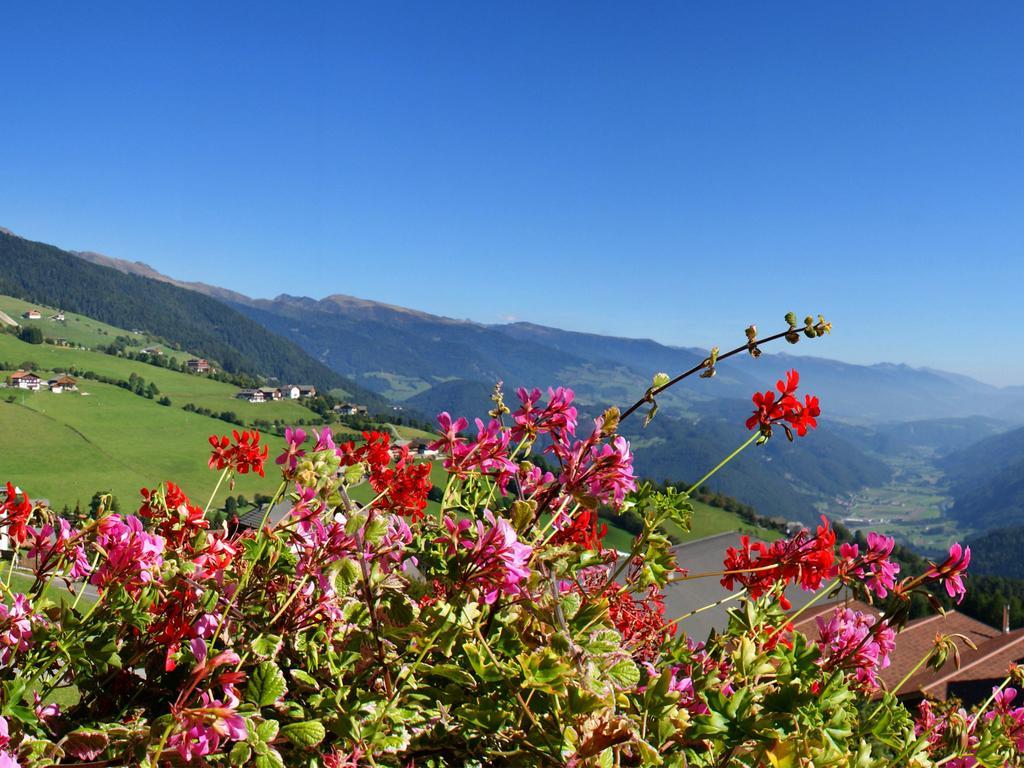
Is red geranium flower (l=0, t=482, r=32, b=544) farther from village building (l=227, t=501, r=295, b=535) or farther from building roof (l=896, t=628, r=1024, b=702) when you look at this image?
building roof (l=896, t=628, r=1024, b=702)

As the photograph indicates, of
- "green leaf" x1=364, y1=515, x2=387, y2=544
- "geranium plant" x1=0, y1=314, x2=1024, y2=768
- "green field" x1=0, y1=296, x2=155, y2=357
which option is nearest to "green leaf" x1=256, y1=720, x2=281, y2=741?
"geranium plant" x1=0, y1=314, x2=1024, y2=768

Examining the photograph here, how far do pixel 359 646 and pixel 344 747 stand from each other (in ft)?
0.58

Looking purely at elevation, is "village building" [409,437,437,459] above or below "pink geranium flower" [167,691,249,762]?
above

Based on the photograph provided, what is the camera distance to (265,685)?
112 centimetres

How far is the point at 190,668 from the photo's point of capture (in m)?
1.27

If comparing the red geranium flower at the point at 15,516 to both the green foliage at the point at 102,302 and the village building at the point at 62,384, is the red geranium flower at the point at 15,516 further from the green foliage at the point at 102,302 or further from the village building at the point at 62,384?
the green foliage at the point at 102,302

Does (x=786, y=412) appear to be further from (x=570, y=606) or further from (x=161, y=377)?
(x=161, y=377)

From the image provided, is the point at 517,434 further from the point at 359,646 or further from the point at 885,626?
the point at 885,626

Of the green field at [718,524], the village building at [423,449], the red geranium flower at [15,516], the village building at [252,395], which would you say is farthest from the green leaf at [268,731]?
the village building at [252,395]

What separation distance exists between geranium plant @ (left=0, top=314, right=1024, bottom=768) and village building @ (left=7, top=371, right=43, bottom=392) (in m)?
92.4

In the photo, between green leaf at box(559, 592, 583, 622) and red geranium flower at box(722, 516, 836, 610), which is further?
red geranium flower at box(722, 516, 836, 610)

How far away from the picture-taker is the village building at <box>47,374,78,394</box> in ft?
257

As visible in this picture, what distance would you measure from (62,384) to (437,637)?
309 ft

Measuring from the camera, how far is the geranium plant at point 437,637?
42.0 inches
